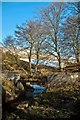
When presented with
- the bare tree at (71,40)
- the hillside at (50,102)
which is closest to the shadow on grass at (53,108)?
the hillside at (50,102)

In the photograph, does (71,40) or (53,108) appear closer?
(53,108)

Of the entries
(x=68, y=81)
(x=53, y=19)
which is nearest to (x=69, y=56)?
(x=53, y=19)

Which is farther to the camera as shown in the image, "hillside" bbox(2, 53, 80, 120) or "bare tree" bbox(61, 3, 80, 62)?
"bare tree" bbox(61, 3, 80, 62)

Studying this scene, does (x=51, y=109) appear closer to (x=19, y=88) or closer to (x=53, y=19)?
(x=19, y=88)

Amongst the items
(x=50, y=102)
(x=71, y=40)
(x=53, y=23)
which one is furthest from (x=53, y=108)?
(x=53, y=23)

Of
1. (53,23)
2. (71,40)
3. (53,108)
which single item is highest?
(53,23)

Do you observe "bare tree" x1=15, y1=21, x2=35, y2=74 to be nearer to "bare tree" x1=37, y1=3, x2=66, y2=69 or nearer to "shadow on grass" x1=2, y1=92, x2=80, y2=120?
"bare tree" x1=37, y1=3, x2=66, y2=69

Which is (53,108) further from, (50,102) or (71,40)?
(71,40)

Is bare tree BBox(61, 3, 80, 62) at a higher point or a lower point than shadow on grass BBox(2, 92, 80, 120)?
higher

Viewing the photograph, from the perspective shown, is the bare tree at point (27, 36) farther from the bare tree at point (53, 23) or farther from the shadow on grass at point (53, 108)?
the shadow on grass at point (53, 108)

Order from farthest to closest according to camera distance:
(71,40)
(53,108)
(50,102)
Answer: (71,40), (50,102), (53,108)

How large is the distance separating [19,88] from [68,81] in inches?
48.4

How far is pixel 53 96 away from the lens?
159 inches

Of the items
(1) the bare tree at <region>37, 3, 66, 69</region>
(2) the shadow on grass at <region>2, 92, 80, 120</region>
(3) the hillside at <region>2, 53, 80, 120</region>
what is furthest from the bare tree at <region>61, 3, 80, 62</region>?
(2) the shadow on grass at <region>2, 92, 80, 120</region>
